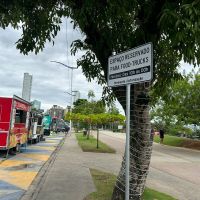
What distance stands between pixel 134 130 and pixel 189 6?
3550 mm

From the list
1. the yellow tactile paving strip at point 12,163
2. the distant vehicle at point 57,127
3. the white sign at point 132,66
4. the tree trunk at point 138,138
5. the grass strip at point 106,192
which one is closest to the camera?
the white sign at point 132,66

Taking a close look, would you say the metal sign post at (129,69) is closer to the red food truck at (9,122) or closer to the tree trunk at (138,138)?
the tree trunk at (138,138)

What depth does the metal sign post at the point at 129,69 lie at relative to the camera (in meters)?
5.96

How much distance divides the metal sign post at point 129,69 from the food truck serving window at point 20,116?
14.9 m

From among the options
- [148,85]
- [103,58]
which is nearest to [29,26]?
[103,58]

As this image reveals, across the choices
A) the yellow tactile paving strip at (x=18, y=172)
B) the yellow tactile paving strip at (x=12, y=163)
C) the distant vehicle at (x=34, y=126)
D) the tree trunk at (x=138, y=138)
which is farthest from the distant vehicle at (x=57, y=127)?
the tree trunk at (x=138, y=138)

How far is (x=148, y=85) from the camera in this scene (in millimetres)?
9141

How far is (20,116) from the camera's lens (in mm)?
22344

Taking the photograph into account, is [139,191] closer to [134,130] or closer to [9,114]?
[134,130]

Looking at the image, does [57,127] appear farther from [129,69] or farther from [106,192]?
[129,69]

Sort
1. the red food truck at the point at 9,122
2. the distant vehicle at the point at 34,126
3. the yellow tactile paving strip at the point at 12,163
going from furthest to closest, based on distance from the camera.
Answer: the distant vehicle at the point at 34,126 < the red food truck at the point at 9,122 < the yellow tactile paving strip at the point at 12,163

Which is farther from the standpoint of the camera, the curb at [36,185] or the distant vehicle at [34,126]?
the distant vehicle at [34,126]

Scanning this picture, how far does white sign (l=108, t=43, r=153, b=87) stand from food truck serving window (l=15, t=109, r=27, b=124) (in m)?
14.9

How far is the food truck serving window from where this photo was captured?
70.0 ft
